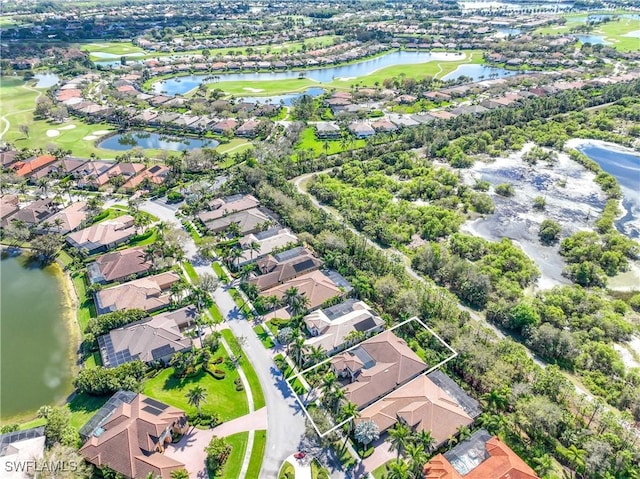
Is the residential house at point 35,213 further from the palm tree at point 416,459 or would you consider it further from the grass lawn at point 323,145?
the palm tree at point 416,459

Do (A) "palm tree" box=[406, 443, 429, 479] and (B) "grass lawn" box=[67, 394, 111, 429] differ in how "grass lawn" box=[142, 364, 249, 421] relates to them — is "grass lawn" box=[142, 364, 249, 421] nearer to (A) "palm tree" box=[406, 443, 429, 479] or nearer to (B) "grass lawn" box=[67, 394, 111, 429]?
(B) "grass lawn" box=[67, 394, 111, 429]

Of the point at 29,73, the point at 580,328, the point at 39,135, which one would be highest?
the point at 29,73

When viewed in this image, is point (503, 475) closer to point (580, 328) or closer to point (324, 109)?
point (580, 328)

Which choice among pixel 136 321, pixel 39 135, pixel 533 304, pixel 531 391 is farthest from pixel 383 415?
pixel 39 135

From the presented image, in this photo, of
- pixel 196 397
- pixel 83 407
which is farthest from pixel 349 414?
pixel 83 407

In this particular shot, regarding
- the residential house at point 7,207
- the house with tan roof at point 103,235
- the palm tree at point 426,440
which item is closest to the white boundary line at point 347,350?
the palm tree at point 426,440

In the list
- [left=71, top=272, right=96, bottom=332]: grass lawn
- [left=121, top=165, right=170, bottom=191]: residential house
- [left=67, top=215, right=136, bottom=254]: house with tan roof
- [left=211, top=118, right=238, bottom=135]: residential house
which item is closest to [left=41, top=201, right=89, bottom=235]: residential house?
[left=67, top=215, right=136, bottom=254]: house with tan roof

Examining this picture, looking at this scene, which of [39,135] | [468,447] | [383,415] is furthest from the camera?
[39,135]
